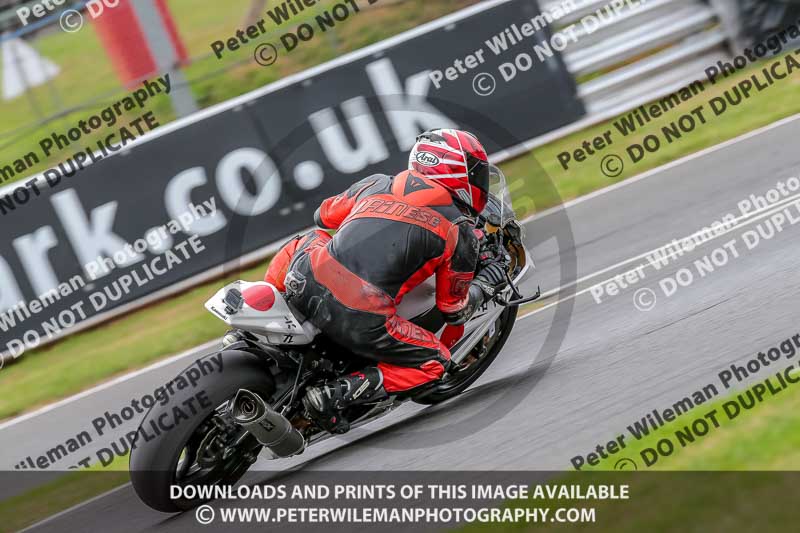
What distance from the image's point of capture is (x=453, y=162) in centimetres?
545

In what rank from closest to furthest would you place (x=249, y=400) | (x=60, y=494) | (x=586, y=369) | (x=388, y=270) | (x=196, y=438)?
(x=249, y=400) < (x=196, y=438) < (x=388, y=270) < (x=60, y=494) < (x=586, y=369)

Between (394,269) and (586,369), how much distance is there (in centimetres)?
193

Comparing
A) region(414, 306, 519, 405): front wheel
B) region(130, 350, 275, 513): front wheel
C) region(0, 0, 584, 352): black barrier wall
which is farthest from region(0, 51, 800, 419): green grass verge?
region(130, 350, 275, 513): front wheel

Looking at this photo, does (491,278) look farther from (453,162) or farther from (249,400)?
(249,400)

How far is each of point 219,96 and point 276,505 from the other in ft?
30.7

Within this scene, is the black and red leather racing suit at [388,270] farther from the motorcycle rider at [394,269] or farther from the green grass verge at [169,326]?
the green grass verge at [169,326]

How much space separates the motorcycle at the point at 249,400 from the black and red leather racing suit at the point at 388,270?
19 centimetres

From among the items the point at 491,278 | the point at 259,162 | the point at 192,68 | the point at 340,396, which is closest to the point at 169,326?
the point at 259,162

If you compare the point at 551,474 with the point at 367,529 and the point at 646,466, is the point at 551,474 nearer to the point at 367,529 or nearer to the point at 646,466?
the point at 646,466

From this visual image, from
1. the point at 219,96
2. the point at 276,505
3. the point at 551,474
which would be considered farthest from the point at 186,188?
the point at 551,474

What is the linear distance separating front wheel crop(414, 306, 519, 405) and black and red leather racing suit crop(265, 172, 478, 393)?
644mm

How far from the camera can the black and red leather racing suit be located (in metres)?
5.27

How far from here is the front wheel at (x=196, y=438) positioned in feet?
16.1

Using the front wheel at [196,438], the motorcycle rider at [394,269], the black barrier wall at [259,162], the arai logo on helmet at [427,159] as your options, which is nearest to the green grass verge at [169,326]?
the black barrier wall at [259,162]
